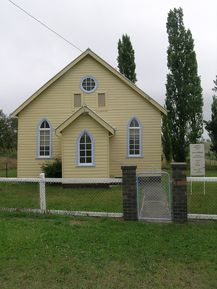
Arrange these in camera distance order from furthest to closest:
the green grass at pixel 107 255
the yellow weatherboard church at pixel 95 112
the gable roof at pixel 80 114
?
the yellow weatherboard church at pixel 95 112, the gable roof at pixel 80 114, the green grass at pixel 107 255

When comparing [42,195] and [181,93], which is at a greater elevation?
[181,93]

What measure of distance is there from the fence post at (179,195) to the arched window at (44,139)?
13290 mm

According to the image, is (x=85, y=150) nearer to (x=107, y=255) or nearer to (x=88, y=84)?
(x=88, y=84)

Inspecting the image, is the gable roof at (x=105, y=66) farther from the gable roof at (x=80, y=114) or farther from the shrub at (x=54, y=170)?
the shrub at (x=54, y=170)

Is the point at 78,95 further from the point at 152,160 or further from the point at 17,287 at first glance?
the point at 17,287

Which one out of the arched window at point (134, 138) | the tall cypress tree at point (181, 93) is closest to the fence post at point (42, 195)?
the arched window at point (134, 138)

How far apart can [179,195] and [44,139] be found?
1369 centimetres

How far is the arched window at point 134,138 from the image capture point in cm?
2059

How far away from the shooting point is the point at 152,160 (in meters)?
20.5

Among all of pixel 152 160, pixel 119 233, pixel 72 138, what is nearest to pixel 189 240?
pixel 119 233

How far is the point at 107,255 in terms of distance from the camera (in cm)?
612

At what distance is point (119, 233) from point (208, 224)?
2305 millimetres

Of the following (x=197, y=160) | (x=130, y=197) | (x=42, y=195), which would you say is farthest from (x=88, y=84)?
(x=130, y=197)

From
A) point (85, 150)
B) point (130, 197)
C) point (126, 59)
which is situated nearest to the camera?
point (130, 197)
